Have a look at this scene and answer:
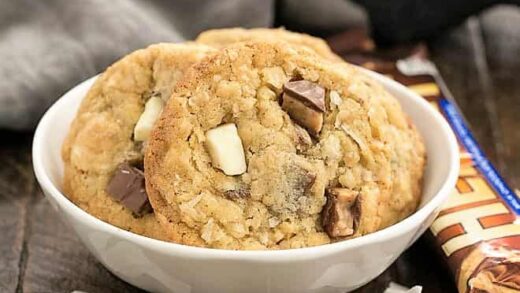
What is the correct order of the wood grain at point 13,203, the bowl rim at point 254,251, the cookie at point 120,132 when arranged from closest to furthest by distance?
the bowl rim at point 254,251 → the cookie at point 120,132 → the wood grain at point 13,203

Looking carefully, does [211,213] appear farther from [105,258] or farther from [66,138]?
[66,138]

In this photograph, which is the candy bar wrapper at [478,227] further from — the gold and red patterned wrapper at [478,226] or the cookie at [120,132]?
the cookie at [120,132]

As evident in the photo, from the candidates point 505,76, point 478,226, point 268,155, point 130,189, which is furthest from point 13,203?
point 505,76

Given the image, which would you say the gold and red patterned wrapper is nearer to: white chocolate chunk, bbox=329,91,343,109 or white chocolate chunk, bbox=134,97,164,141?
white chocolate chunk, bbox=329,91,343,109

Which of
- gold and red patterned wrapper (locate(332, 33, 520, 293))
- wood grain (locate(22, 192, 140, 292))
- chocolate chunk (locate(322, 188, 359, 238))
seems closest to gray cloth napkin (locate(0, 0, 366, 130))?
wood grain (locate(22, 192, 140, 292))

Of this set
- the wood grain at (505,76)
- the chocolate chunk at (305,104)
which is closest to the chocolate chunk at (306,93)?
the chocolate chunk at (305,104)

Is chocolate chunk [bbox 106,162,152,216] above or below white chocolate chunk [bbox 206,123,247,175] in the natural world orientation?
below
